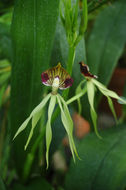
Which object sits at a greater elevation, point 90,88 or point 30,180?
point 90,88

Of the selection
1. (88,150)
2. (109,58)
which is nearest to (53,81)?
(88,150)

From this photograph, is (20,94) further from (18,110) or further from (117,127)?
(117,127)

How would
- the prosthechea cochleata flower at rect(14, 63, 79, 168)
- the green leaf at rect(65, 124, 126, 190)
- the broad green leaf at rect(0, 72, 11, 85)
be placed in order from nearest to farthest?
1. the prosthechea cochleata flower at rect(14, 63, 79, 168)
2. the green leaf at rect(65, 124, 126, 190)
3. the broad green leaf at rect(0, 72, 11, 85)

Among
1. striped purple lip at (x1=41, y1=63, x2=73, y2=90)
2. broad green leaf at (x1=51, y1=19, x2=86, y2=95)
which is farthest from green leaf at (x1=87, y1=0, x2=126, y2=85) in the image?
striped purple lip at (x1=41, y1=63, x2=73, y2=90)

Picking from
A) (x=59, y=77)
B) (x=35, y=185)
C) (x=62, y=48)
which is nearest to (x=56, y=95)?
(x=59, y=77)

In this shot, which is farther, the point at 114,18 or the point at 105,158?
the point at 114,18

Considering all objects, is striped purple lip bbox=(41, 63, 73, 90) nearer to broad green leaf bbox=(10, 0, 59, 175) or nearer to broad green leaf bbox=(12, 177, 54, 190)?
broad green leaf bbox=(10, 0, 59, 175)
